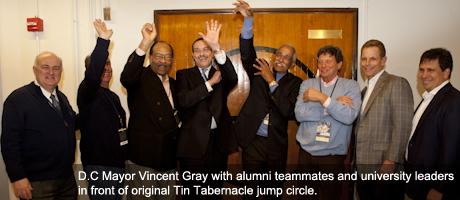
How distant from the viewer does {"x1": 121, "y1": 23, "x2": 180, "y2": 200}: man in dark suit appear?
246 centimetres

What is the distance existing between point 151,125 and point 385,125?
2159 millimetres

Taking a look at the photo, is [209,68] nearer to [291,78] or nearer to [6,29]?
[291,78]

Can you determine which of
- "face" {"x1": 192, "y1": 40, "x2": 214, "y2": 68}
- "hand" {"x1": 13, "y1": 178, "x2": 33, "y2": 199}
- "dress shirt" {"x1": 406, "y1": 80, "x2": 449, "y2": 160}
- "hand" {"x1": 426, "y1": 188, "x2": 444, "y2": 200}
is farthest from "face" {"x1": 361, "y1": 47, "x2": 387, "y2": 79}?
"hand" {"x1": 13, "y1": 178, "x2": 33, "y2": 199}

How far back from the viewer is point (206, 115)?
8.27 feet

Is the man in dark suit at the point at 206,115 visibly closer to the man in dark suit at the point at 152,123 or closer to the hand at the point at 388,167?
the man in dark suit at the point at 152,123

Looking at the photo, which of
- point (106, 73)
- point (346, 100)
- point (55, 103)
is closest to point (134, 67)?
point (106, 73)

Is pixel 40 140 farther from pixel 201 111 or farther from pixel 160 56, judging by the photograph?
pixel 201 111

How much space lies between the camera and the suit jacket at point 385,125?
222cm

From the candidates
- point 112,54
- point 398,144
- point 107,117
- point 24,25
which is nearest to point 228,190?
point 107,117

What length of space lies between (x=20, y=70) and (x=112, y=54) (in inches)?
48.2

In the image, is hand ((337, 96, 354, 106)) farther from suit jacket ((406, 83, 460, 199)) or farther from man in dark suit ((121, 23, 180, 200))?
man in dark suit ((121, 23, 180, 200))

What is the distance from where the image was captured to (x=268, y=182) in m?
2.62

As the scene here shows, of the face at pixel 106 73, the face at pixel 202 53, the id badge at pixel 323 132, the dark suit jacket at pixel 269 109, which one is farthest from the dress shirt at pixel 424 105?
the face at pixel 106 73

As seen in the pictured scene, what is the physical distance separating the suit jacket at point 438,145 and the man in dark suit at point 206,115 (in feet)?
5.14
